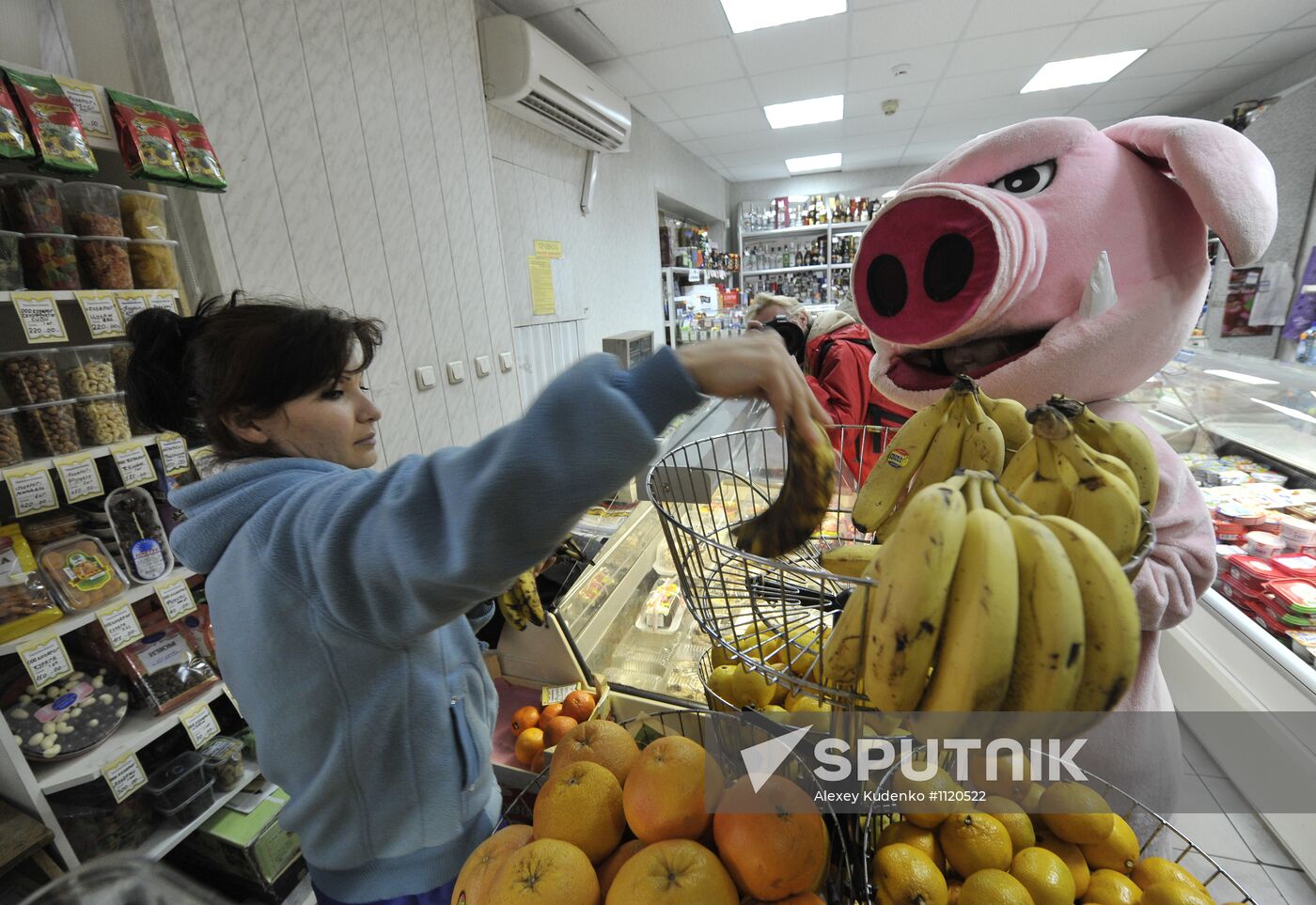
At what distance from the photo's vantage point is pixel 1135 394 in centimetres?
276

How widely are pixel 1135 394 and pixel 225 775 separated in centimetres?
399

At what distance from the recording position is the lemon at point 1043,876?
593 mm

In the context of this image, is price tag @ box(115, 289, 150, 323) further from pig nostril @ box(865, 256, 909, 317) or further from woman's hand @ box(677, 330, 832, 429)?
pig nostril @ box(865, 256, 909, 317)

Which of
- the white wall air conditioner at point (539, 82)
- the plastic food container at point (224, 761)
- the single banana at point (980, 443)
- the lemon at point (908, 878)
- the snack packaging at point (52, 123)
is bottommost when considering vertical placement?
the plastic food container at point (224, 761)

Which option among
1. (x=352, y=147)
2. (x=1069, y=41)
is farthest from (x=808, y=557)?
(x=1069, y=41)

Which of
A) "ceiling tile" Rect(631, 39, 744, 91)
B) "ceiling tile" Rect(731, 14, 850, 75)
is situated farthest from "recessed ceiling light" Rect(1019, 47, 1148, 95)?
"ceiling tile" Rect(631, 39, 744, 91)

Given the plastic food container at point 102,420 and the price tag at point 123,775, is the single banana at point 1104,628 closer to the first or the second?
the plastic food container at point 102,420

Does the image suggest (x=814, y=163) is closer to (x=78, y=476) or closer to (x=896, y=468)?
(x=896, y=468)

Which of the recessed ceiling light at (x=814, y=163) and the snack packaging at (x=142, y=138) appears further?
Result: the recessed ceiling light at (x=814, y=163)

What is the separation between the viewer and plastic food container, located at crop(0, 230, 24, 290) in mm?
1051

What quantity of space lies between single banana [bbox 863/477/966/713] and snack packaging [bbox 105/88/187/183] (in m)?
1.58

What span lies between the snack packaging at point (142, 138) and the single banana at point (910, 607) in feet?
5.17

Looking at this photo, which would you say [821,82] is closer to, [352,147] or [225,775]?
[352,147]

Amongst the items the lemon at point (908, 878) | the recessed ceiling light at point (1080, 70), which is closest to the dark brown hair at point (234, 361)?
the lemon at point (908, 878)
